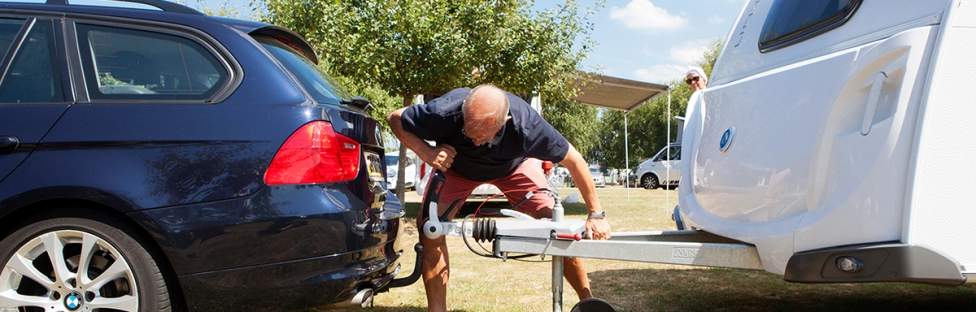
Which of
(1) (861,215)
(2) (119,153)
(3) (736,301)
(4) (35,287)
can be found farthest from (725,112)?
(4) (35,287)

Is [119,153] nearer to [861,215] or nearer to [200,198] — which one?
[200,198]

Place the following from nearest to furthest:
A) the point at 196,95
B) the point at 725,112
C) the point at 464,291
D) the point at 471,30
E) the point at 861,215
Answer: the point at 861,215, the point at 196,95, the point at 725,112, the point at 464,291, the point at 471,30

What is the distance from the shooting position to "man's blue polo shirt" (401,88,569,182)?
2.77 metres

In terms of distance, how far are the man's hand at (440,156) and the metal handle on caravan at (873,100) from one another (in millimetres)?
1661

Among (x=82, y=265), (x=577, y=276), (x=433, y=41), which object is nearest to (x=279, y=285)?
(x=82, y=265)

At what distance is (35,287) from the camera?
228cm

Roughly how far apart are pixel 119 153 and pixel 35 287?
657 millimetres

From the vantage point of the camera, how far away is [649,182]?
864 inches

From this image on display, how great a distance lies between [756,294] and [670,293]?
54cm

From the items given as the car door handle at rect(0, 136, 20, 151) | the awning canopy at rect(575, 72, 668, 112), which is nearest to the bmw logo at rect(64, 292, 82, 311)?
the car door handle at rect(0, 136, 20, 151)

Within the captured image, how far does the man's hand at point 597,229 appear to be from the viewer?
276cm

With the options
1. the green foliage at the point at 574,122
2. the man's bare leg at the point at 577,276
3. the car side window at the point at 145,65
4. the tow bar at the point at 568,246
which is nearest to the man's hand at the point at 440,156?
the tow bar at the point at 568,246

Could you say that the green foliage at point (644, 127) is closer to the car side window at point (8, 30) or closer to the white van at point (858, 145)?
the white van at point (858, 145)

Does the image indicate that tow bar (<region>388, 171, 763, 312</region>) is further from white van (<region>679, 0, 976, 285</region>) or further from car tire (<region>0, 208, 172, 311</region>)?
car tire (<region>0, 208, 172, 311</region>)
